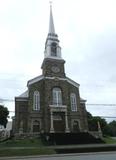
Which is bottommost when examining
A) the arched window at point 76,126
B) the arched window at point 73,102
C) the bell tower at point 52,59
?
the arched window at point 76,126

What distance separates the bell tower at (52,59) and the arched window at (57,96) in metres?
3.35

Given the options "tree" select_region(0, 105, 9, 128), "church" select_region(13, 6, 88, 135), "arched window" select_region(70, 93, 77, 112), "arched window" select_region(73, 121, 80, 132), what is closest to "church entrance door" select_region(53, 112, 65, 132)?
"church" select_region(13, 6, 88, 135)

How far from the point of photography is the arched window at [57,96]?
38272mm

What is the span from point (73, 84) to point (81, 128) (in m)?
9.01

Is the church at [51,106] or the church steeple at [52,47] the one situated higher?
the church steeple at [52,47]

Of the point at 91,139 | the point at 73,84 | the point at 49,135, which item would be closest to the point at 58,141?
the point at 49,135

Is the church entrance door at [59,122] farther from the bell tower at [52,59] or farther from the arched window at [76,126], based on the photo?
the bell tower at [52,59]

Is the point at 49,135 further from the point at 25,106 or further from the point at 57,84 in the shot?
the point at 57,84

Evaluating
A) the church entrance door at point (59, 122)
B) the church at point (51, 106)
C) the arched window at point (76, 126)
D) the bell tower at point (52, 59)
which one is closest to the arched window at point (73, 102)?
the church at point (51, 106)

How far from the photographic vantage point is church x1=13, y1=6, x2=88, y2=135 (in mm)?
36019

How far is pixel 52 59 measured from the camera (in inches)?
1668

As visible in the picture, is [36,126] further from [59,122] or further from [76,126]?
[76,126]

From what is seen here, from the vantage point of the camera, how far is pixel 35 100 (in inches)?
1483

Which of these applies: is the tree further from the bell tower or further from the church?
the bell tower
